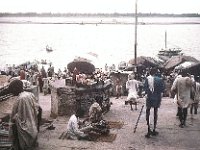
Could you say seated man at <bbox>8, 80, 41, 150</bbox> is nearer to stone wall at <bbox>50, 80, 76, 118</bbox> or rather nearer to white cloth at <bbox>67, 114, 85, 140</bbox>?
white cloth at <bbox>67, 114, 85, 140</bbox>

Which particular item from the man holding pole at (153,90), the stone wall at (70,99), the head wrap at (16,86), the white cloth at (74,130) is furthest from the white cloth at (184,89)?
the head wrap at (16,86)

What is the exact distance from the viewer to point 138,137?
1001 cm

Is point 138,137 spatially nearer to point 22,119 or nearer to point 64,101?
point 22,119

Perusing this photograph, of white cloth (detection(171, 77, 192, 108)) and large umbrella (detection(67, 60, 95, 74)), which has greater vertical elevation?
large umbrella (detection(67, 60, 95, 74))

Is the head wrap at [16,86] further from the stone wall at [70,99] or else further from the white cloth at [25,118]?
the stone wall at [70,99]

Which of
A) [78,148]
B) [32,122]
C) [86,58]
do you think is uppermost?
[86,58]

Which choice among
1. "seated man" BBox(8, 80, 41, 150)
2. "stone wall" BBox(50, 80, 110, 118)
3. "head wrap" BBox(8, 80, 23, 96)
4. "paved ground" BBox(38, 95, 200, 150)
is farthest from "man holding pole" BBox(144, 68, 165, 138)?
"head wrap" BBox(8, 80, 23, 96)

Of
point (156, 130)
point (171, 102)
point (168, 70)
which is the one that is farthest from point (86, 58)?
point (168, 70)

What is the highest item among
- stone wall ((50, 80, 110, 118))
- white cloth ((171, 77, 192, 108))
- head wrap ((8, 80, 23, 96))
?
head wrap ((8, 80, 23, 96))

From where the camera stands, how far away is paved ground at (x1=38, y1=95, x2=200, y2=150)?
9.20m

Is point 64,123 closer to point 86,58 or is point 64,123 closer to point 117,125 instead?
point 117,125

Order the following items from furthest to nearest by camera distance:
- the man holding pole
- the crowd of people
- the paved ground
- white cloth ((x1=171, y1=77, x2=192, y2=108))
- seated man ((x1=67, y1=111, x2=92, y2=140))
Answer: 1. white cloth ((x1=171, y1=77, x2=192, y2=108))
2. the man holding pole
3. seated man ((x1=67, y1=111, x2=92, y2=140))
4. the paved ground
5. the crowd of people

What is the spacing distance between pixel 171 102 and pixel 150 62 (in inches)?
688

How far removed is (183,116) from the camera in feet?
36.5
